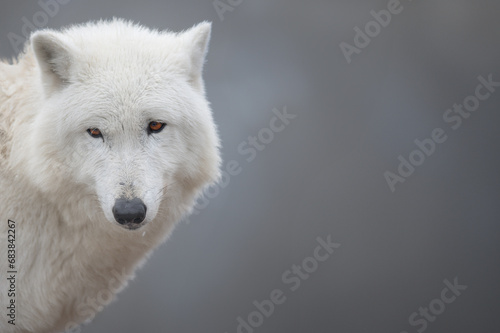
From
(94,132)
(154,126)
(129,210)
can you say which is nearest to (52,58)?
(94,132)

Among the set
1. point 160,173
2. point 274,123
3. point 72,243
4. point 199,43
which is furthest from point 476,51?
point 72,243

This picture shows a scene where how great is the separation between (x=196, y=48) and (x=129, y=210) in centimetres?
103

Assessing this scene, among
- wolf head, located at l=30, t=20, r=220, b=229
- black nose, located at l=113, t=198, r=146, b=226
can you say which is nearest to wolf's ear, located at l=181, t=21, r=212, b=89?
wolf head, located at l=30, t=20, r=220, b=229

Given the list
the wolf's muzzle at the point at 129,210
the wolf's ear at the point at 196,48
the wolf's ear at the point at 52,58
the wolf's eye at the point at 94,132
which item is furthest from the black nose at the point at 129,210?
the wolf's ear at the point at 196,48

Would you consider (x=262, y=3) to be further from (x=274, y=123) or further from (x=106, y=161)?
(x=106, y=161)

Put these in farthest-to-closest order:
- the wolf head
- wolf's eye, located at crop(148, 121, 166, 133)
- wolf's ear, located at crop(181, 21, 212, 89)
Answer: wolf's ear, located at crop(181, 21, 212, 89), wolf's eye, located at crop(148, 121, 166, 133), the wolf head

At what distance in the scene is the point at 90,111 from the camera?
2.61 metres

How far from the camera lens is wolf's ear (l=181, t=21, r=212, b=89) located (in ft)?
9.70

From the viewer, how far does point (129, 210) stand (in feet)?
8.05

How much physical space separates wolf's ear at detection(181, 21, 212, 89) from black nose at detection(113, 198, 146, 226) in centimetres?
86

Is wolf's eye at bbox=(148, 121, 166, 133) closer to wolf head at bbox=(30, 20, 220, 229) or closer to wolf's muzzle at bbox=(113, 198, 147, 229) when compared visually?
wolf head at bbox=(30, 20, 220, 229)

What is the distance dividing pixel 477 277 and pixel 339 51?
271 centimetres

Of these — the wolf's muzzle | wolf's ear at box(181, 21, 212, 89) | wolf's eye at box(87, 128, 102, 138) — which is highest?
Answer: wolf's ear at box(181, 21, 212, 89)

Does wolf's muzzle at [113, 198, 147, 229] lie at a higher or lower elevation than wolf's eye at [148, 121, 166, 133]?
lower
